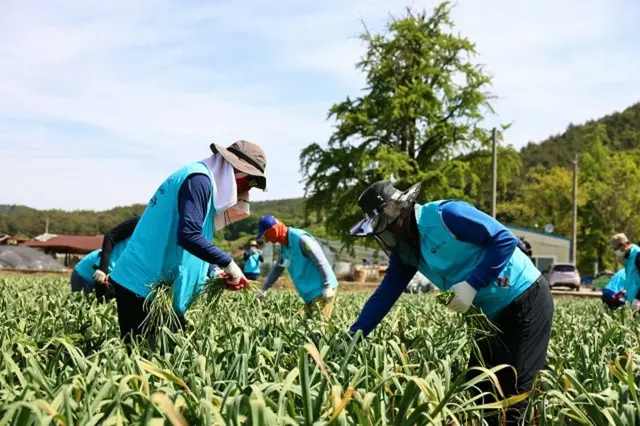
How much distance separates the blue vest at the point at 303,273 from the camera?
604cm

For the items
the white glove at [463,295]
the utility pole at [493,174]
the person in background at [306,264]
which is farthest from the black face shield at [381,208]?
the utility pole at [493,174]

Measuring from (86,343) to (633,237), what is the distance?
1624 inches

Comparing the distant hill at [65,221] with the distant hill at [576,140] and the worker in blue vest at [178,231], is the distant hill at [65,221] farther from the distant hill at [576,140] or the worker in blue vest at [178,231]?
the worker in blue vest at [178,231]

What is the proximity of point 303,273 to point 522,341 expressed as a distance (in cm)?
306

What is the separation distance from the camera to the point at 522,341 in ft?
10.8

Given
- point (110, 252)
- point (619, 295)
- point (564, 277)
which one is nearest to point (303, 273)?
point (110, 252)

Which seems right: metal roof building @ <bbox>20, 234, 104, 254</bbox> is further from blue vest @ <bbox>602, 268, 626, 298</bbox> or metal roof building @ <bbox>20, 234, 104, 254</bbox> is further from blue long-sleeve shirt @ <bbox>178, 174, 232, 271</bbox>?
blue long-sleeve shirt @ <bbox>178, 174, 232, 271</bbox>

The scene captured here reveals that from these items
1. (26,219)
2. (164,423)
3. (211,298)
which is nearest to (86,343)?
(211,298)

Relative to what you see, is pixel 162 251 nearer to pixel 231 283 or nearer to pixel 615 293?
pixel 231 283

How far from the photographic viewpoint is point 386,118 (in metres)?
26.5

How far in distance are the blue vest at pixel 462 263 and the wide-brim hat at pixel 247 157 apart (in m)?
0.83

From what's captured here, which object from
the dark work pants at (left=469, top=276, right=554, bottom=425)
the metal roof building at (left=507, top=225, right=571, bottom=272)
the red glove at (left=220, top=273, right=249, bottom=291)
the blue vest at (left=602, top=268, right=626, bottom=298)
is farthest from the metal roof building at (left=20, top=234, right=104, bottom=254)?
the dark work pants at (left=469, top=276, right=554, bottom=425)

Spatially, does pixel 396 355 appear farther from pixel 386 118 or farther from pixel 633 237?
pixel 633 237

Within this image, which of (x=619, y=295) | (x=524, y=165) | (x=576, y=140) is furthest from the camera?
(x=576, y=140)
